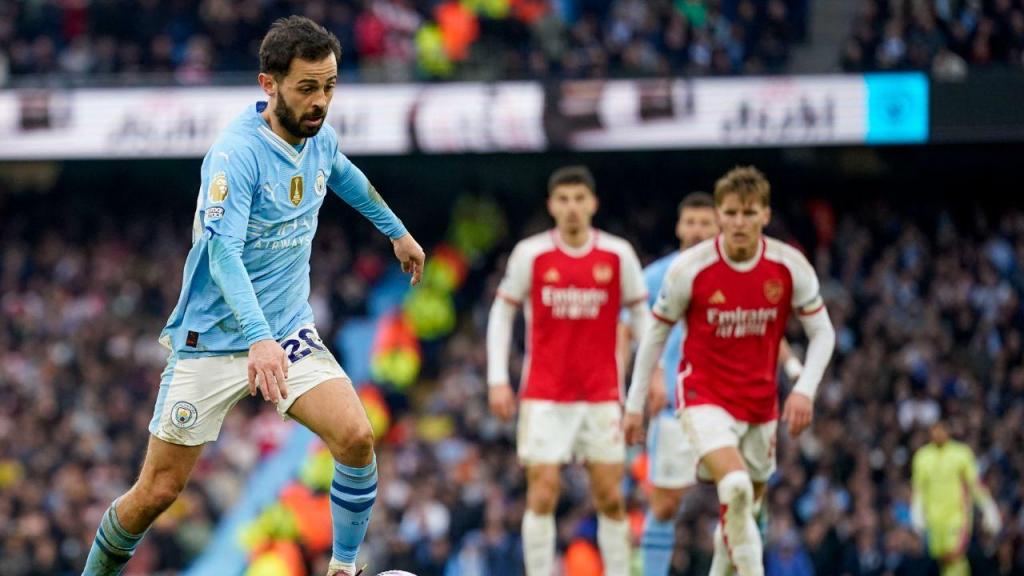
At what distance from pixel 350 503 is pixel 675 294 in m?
2.37

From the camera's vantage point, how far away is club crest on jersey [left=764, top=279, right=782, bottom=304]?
8398 mm

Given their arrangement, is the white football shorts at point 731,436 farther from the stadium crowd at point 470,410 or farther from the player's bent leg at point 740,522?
the stadium crowd at point 470,410

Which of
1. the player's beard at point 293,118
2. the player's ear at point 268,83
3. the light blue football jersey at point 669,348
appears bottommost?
the light blue football jersey at point 669,348

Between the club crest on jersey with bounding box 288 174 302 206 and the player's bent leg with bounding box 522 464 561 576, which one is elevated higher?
the club crest on jersey with bounding box 288 174 302 206

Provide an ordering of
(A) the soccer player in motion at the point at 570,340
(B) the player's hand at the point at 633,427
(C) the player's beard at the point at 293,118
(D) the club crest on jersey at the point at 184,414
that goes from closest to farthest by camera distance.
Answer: (C) the player's beard at the point at 293,118 < (D) the club crest on jersey at the point at 184,414 < (B) the player's hand at the point at 633,427 < (A) the soccer player in motion at the point at 570,340

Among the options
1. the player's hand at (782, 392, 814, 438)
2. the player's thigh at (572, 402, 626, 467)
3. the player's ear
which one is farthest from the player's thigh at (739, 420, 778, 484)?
the player's ear

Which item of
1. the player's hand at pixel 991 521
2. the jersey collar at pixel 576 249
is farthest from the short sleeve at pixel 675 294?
the player's hand at pixel 991 521

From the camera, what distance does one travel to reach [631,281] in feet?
31.9

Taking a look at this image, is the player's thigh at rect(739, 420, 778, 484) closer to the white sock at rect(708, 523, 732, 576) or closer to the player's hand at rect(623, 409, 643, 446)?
the white sock at rect(708, 523, 732, 576)

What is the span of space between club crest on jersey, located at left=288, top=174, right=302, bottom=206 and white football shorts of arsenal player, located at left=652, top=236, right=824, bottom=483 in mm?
2417

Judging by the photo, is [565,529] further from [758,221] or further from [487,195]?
[487,195]

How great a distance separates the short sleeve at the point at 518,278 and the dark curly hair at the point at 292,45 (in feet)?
11.0

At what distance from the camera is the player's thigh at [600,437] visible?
9.53 metres

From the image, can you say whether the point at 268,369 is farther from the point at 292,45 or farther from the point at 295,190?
the point at 292,45
